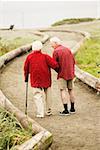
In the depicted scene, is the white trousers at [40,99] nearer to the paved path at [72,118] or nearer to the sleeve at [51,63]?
the paved path at [72,118]

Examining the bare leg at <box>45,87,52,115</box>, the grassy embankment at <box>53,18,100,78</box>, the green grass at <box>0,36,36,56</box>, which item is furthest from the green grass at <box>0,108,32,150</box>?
the green grass at <box>0,36,36,56</box>

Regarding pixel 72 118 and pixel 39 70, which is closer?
pixel 72 118

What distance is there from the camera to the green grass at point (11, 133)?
8.58m

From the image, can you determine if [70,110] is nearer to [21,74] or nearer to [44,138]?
[44,138]

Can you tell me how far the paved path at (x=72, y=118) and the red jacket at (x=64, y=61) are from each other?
910 mm

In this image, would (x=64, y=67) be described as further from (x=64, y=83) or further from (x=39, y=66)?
(x=39, y=66)

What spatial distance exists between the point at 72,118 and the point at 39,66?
1.33 m

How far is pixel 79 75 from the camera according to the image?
637 inches

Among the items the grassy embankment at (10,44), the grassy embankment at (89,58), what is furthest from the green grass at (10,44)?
A: the grassy embankment at (89,58)

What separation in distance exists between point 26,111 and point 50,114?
60cm

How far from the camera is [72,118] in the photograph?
11.5 meters

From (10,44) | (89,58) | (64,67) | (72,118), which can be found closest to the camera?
(72,118)

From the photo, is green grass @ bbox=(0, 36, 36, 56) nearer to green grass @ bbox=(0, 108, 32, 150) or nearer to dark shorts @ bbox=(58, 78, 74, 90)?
dark shorts @ bbox=(58, 78, 74, 90)

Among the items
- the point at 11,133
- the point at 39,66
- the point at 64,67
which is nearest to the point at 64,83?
the point at 64,67
